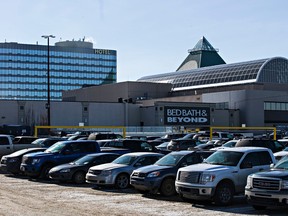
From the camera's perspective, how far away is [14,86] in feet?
525

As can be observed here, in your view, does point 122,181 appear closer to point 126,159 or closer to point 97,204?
point 126,159

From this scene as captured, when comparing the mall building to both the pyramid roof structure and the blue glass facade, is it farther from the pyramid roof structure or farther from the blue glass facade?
the blue glass facade

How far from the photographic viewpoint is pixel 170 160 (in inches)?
755

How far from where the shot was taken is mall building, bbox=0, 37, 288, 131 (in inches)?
2997

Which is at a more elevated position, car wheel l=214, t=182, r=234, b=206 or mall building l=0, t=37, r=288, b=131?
mall building l=0, t=37, r=288, b=131

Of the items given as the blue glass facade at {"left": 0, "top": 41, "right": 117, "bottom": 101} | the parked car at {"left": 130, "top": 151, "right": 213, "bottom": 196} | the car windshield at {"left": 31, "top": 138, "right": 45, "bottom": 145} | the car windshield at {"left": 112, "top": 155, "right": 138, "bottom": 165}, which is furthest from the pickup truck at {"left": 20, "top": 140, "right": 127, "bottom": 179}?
the blue glass facade at {"left": 0, "top": 41, "right": 117, "bottom": 101}

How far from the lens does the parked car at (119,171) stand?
66.7 feet

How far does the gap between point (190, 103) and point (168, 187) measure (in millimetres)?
62217

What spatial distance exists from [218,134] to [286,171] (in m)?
35.8

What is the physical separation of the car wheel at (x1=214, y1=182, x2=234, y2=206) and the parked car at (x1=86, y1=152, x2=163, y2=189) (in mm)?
5103

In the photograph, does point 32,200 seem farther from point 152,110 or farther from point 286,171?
point 152,110

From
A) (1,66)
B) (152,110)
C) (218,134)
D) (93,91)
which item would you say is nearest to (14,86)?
(1,66)

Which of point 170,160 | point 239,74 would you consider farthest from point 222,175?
point 239,74

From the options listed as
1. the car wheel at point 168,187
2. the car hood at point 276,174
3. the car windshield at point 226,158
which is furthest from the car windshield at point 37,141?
the car hood at point 276,174
